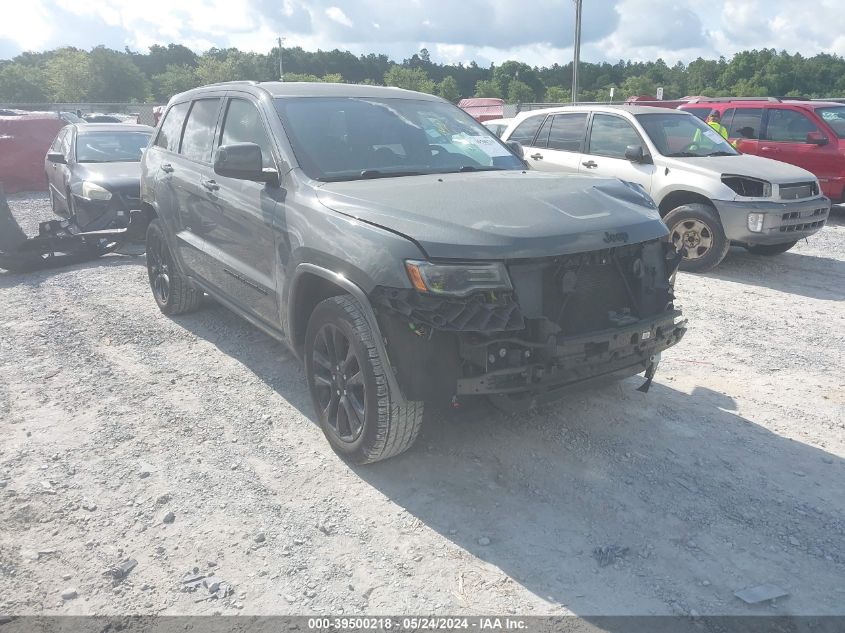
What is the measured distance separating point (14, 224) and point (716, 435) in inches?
317

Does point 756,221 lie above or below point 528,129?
below

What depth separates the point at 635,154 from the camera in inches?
316

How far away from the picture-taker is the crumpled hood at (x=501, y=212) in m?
3.05

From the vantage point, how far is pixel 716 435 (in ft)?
13.1

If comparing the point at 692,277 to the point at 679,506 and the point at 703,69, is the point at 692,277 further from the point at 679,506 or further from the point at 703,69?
the point at 703,69

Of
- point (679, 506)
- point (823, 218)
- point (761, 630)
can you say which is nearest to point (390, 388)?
point (679, 506)

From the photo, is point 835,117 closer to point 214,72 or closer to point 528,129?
point 528,129

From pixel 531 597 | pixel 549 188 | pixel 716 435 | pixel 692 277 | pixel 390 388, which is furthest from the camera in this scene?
pixel 692 277

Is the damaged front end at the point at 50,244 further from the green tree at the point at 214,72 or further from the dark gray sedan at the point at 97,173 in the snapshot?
the green tree at the point at 214,72

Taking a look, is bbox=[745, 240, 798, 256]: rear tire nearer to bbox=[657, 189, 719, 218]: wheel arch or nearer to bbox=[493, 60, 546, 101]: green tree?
bbox=[657, 189, 719, 218]: wheel arch

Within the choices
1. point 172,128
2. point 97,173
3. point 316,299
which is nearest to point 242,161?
point 316,299

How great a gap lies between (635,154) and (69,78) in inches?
2810

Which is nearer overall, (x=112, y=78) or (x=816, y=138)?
(x=816, y=138)

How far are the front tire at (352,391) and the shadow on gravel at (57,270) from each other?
18.2 ft
